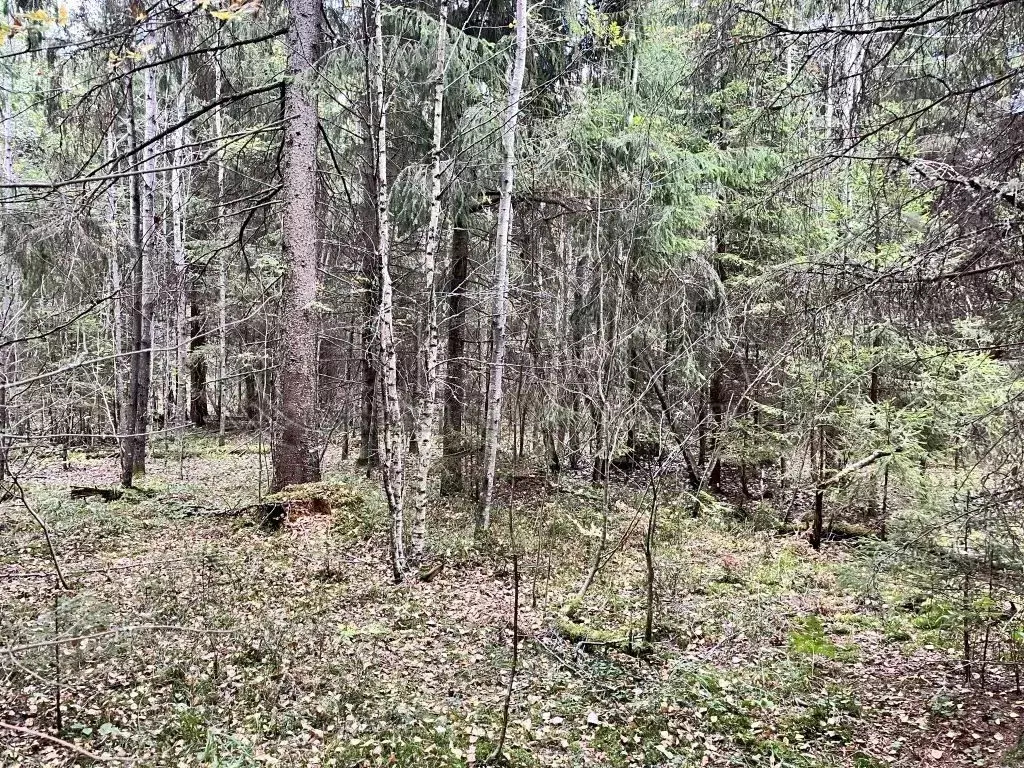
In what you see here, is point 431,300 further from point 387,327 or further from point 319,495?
point 319,495

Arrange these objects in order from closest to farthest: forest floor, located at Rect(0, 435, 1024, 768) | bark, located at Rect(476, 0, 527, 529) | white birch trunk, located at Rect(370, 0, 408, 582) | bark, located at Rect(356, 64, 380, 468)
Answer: forest floor, located at Rect(0, 435, 1024, 768) → white birch trunk, located at Rect(370, 0, 408, 582) → bark, located at Rect(356, 64, 380, 468) → bark, located at Rect(476, 0, 527, 529)

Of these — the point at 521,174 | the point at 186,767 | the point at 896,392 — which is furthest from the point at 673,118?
the point at 186,767

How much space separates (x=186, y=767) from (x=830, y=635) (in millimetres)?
5441

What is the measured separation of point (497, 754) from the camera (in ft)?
12.7

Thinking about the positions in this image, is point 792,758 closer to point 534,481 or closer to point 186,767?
point 186,767

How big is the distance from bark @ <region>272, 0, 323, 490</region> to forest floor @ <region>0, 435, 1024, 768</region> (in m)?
1.03

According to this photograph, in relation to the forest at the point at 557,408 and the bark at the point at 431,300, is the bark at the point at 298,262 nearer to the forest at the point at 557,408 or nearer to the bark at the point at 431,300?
the forest at the point at 557,408

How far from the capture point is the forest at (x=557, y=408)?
4035 millimetres

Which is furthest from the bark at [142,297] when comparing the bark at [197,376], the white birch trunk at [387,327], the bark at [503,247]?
the bark at [197,376]

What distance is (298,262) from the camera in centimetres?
765

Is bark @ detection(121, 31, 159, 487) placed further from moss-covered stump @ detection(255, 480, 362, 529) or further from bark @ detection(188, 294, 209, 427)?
bark @ detection(188, 294, 209, 427)

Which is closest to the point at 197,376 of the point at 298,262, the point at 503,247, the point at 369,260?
the point at 369,260

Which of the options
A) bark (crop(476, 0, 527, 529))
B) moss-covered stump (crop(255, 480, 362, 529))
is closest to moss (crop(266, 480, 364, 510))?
moss-covered stump (crop(255, 480, 362, 529))

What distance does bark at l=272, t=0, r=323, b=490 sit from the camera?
746cm
